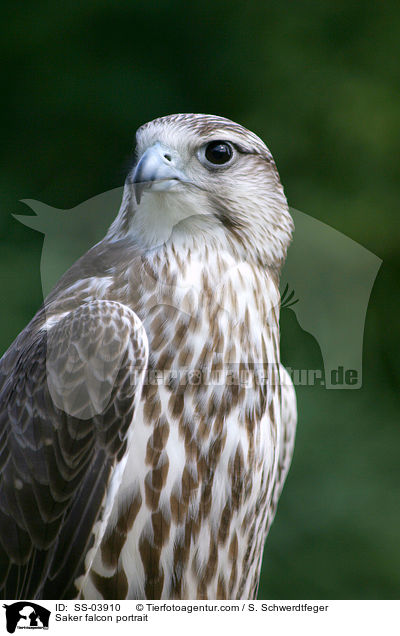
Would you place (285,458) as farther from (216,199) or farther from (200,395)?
(216,199)

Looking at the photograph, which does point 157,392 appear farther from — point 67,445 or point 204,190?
point 204,190

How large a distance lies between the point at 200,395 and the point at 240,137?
0.42 m

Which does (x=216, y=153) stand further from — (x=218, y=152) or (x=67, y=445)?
(x=67, y=445)

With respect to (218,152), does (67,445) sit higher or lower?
lower

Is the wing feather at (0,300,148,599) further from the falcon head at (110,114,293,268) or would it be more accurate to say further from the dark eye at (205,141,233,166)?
the dark eye at (205,141,233,166)

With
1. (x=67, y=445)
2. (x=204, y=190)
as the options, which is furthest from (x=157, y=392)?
(x=204, y=190)

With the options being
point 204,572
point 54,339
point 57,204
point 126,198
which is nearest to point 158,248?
point 126,198
